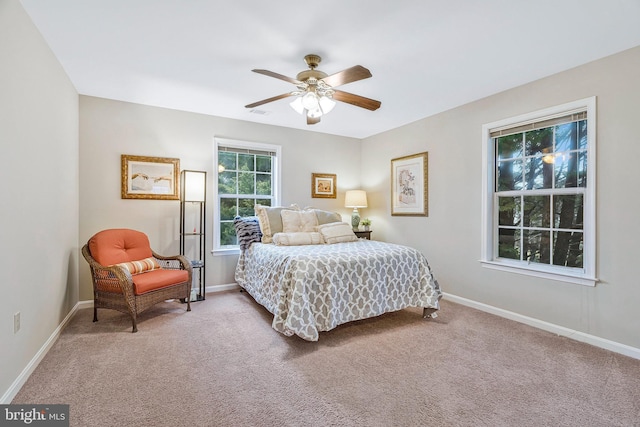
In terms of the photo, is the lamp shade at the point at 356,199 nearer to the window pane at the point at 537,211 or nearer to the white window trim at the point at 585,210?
the white window trim at the point at 585,210

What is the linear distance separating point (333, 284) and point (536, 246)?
2.27 metres

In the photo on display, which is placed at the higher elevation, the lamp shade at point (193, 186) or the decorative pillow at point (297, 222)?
the lamp shade at point (193, 186)

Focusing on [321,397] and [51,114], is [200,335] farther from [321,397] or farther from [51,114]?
[51,114]

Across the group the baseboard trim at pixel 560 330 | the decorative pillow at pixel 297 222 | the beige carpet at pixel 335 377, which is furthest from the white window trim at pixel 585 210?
the decorative pillow at pixel 297 222

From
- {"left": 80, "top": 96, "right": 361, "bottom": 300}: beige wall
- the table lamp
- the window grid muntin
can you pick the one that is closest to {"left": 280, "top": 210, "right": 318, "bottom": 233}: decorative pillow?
{"left": 80, "top": 96, "right": 361, "bottom": 300}: beige wall

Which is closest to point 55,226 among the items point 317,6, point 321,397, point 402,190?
point 321,397

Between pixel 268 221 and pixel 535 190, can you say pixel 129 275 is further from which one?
pixel 535 190

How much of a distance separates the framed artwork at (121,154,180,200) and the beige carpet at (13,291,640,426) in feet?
5.08

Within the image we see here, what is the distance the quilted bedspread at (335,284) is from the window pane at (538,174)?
1.45 m

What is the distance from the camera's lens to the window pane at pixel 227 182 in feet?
14.1

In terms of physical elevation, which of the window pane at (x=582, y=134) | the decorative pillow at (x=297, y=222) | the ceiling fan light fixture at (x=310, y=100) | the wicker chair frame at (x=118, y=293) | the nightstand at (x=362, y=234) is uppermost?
the ceiling fan light fixture at (x=310, y=100)

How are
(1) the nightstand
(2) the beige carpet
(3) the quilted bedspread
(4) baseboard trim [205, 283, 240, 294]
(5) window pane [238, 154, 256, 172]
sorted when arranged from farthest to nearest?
(1) the nightstand < (5) window pane [238, 154, 256, 172] < (4) baseboard trim [205, 283, 240, 294] < (3) the quilted bedspread < (2) the beige carpet

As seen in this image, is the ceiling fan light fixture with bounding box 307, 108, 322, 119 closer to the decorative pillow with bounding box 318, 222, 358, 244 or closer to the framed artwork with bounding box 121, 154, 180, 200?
the decorative pillow with bounding box 318, 222, 358, 244

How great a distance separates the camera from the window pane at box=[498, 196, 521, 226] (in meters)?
3.29
